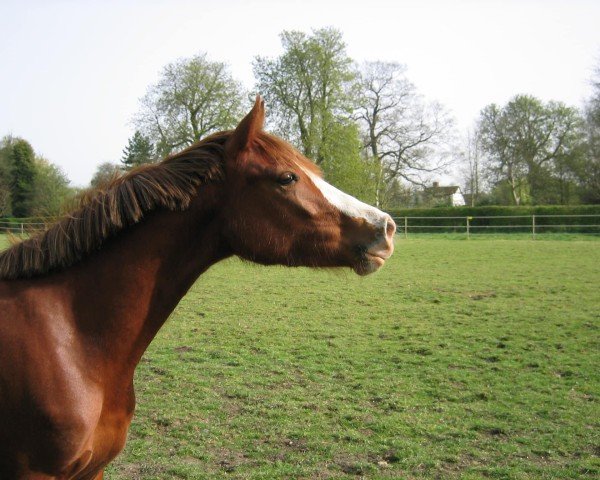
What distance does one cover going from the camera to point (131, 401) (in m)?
2.36

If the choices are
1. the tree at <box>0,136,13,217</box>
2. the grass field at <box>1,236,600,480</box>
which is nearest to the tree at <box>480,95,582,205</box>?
the grass field at <box>1,236,600,480</box>

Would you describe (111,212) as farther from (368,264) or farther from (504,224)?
(504,224)

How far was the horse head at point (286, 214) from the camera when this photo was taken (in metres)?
2.30

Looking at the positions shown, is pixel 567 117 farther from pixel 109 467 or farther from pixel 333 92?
pixel 109 467

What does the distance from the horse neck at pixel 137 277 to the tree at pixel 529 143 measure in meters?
42.0

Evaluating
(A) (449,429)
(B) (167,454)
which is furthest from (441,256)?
(B) (167,454)

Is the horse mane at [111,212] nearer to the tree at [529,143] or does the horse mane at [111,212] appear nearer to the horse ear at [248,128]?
the horse ear at [248,128]

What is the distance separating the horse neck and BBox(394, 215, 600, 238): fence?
93.8ft

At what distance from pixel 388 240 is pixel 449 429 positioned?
3.08 metres

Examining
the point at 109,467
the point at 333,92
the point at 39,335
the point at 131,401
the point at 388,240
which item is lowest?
the point at 109,467

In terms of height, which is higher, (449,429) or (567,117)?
(567,117)

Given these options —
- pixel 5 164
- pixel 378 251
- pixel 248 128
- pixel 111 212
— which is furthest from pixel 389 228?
pixel 5 164

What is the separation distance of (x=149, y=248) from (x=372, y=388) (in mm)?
4166

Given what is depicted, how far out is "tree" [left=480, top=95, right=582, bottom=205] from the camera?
40.7 metres
